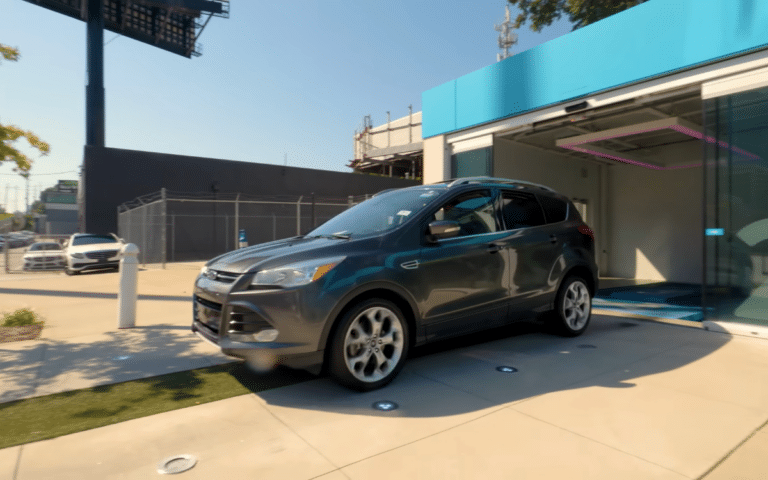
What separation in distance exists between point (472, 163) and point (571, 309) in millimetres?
4858

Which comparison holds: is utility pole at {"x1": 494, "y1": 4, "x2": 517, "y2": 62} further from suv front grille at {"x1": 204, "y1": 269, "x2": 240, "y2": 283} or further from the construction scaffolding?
suv front grille at {"x1": 204, "y1": 269, "x2": 240, "y2": 283}

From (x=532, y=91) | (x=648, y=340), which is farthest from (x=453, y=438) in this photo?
(x=532, y=91)

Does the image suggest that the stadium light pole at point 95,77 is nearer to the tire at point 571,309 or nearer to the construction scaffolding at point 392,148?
the construction scaffolding at point 392,148

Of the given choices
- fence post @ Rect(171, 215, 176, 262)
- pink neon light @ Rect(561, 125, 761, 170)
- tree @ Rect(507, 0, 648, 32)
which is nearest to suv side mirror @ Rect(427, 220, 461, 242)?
pink neon light @ Rect(561, 125, 761, 170)

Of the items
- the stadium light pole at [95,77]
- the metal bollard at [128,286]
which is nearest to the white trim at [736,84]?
the metal bollard at [128,286]

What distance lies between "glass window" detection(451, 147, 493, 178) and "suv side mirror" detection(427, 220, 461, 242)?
557 cm

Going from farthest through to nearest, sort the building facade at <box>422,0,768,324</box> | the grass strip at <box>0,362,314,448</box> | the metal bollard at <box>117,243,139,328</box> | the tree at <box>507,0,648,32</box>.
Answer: the tree at <box>507,0,648,32</box>
the metal bollard at <box>117,243,139,328</box>
the building facade at <box>422,0,768,324</box>
the grass strip at <box>0,362,314,448</box>

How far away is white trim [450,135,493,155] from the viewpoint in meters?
9.26

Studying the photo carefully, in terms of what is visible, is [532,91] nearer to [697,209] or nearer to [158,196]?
[697,209]

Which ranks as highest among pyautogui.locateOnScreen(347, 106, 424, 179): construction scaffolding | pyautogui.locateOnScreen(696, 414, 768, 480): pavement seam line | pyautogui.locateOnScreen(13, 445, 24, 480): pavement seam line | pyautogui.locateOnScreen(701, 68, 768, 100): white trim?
pyautogui.locateOnScreen(347, 106, 424, 179): construction scaffolding

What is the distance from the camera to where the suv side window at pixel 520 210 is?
487 cm

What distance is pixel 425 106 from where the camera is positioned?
1048 cm

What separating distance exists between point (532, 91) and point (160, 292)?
825 centimetres

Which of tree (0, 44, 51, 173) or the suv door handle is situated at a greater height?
tree (0, 44, 51, 173)
